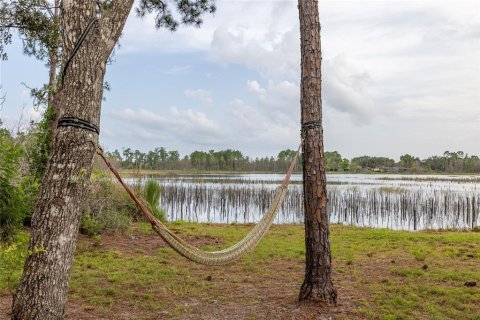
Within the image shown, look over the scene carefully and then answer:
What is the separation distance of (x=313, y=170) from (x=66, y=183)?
1.83m

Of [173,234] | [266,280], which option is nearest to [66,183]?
[173,234]

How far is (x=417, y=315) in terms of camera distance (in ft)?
9.79

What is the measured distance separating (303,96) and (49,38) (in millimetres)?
4223

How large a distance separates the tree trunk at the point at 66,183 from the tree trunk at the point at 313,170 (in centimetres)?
164

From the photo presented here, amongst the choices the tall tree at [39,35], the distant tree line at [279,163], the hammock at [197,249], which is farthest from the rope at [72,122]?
the distant tree line at [279,163]

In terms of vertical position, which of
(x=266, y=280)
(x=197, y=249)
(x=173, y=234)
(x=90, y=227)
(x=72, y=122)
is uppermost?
(x=72, y=122)

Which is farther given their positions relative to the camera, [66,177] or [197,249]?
[197,249]

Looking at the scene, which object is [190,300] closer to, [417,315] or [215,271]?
[215,271]

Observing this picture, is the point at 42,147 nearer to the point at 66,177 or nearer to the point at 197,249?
the point at 197,249

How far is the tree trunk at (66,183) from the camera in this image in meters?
2.02

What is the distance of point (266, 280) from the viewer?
3.88 m

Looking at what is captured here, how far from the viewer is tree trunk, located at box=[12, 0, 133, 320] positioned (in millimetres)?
2021

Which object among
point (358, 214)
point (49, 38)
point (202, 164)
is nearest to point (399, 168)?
point (202, 164)

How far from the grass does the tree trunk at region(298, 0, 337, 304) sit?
0.69 ft
